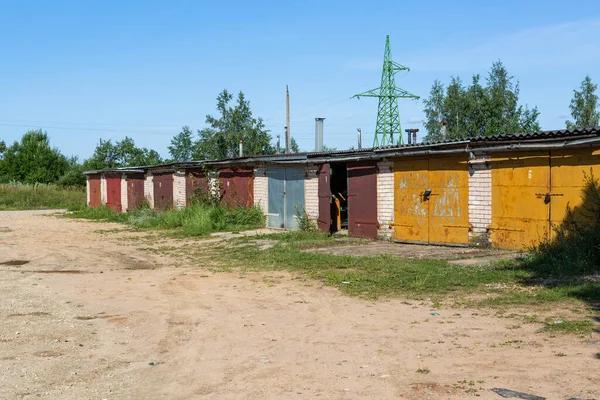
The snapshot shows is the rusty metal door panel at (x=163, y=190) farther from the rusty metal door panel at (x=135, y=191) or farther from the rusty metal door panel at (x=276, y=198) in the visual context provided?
the rusty metal door panel at (x=276, y=198)

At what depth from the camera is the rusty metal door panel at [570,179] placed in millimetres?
12719

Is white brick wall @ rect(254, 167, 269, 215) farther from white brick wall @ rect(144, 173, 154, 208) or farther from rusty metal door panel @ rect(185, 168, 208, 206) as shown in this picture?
white brick wall @ rect(144, 173, 154, 208)

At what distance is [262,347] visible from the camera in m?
7.00

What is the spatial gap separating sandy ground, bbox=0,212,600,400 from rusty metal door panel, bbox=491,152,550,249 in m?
5.67

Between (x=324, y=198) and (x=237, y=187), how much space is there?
5953 mm

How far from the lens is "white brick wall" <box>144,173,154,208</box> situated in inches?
1270

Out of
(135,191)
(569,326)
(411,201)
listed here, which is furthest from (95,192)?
(569,326)

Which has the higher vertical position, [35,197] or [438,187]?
[438,187]

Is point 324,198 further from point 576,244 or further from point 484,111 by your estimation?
point 484,111

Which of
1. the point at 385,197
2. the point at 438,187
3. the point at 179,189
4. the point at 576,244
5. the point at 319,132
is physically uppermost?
the point at 319,132

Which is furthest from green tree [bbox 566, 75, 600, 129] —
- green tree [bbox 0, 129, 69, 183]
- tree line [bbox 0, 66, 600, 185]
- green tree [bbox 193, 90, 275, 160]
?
green tree [bbox 0, 129, 69, 183]

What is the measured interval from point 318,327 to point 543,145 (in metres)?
7.85

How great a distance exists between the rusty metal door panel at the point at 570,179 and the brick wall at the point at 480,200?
5.48 ft

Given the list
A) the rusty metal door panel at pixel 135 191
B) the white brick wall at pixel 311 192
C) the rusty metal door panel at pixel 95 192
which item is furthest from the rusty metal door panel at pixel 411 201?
Result: the rusty metal door panel at pixel 95 192
